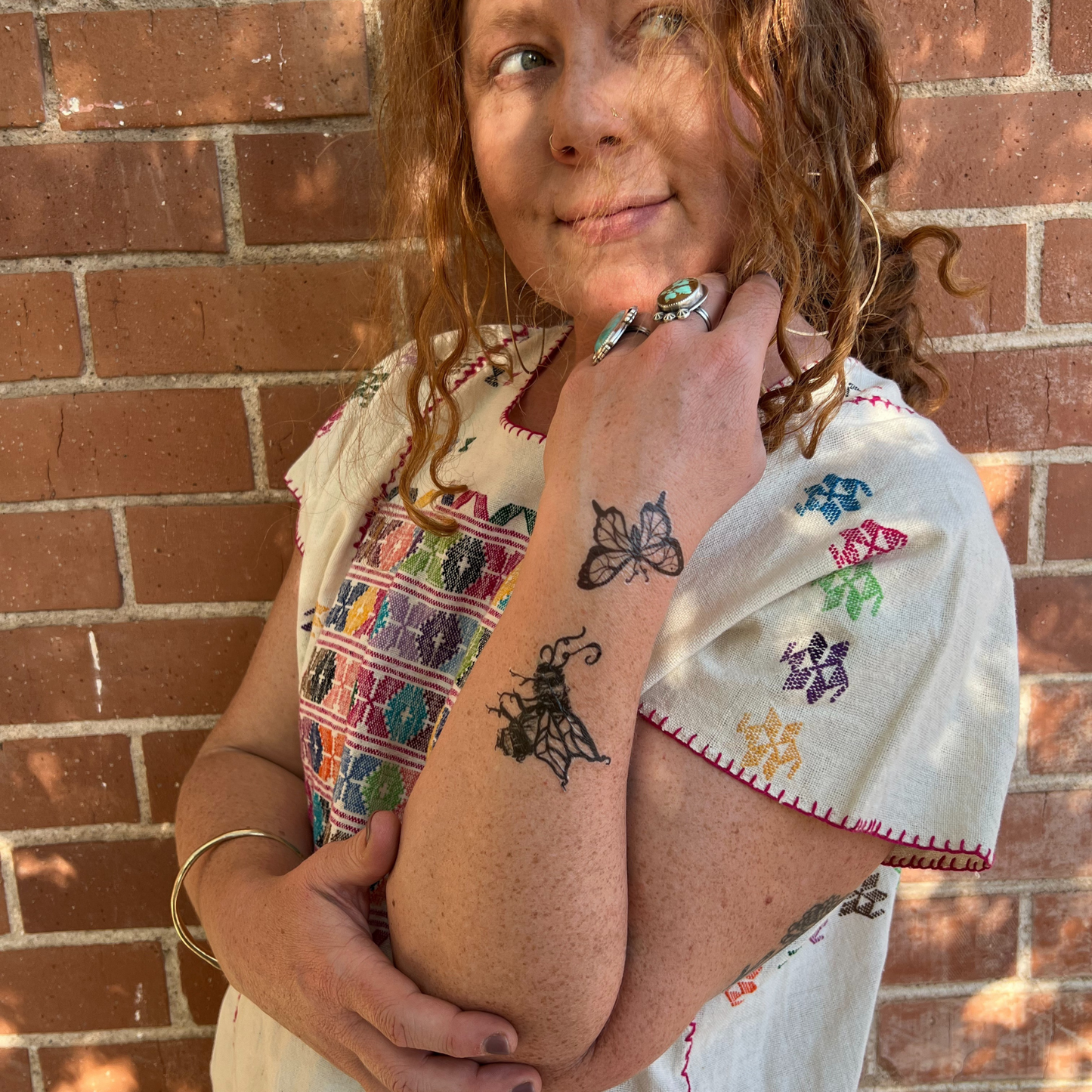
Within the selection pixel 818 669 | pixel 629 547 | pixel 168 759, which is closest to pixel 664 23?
pixel 629 547

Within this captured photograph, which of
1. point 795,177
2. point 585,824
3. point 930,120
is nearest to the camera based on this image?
point 585,824

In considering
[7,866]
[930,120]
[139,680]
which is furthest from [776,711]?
[7,866]

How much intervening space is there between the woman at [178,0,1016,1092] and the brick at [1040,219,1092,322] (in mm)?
229

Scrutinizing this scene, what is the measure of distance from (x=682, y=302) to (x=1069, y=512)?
80 cm

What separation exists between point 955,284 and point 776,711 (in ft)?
2.49

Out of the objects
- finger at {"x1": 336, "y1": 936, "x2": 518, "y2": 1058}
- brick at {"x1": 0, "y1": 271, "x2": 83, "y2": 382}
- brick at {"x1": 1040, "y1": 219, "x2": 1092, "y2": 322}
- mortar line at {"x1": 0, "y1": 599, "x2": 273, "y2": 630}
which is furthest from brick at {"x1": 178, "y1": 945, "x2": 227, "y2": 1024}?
brick at {"x1": 1040, "y1": 219, "x2": 1092, "y2": 322}

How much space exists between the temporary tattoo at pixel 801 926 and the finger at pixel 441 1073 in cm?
21

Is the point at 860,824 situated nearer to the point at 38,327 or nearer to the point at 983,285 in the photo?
the point at 983,285

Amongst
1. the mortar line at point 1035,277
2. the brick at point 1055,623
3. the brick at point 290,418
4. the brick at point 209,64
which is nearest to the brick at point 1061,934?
the brick at point 1055,623

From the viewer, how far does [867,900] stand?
41.8 inches

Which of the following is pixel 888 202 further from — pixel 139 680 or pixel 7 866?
pixel 7 866

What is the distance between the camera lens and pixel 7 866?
4.78ft

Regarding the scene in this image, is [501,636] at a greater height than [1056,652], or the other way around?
[501,636]

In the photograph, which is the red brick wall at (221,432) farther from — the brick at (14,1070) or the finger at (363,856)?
the finger at (363,856)
